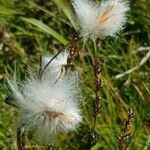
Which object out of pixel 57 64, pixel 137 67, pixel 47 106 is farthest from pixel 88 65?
pixel 47 106

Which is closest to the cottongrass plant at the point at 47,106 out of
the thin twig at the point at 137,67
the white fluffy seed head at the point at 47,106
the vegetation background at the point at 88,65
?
the white fluffy seed head at the point at 47,106

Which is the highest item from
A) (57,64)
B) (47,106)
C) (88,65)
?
(88,65)

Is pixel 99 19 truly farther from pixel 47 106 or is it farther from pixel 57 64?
pixel 47 106

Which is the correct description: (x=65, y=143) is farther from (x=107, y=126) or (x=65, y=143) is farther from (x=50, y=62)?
(x=50, y=62)

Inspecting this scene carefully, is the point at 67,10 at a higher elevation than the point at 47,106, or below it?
higher

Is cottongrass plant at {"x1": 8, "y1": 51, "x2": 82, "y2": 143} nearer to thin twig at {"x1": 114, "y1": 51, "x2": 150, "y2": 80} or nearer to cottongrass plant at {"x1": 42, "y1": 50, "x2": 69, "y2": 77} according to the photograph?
cottongrass plant at {"x1": 42, "y1": 50, "x2": 69, "y2": 77}

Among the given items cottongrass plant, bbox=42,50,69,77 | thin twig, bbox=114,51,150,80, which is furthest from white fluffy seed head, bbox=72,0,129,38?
thin twig, bbox=114,51,150,80

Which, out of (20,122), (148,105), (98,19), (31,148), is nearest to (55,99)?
(20,122)
